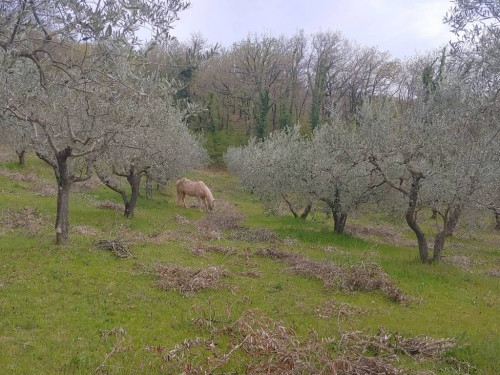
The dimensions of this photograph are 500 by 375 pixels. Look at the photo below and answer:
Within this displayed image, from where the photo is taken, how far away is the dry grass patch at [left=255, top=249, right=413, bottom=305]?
40.9ft

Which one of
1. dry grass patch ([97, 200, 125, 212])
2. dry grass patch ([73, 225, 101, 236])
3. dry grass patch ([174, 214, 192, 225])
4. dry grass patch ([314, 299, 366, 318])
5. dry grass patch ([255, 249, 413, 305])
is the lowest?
dry grass patch ([174, 214, 192, 225])

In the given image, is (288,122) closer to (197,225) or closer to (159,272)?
(197,225)

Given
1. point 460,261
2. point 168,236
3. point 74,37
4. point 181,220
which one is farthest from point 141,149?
point 460,261

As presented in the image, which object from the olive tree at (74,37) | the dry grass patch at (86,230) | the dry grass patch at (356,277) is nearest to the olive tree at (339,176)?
the dry grass patch at (356,277)

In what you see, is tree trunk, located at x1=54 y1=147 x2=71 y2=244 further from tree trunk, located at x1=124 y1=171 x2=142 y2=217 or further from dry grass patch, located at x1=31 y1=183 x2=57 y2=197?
dry grass patch, located at x1=31 y1=183 x2=57 y2=197

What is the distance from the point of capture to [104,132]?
12109mm

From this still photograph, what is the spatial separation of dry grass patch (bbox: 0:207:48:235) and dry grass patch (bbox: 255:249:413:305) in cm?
1072

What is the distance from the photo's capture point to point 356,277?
12977 mm

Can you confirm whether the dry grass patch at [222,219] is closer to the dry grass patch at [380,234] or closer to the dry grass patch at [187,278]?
the dry grass patch at [380,234]

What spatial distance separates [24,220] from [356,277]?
14.1m

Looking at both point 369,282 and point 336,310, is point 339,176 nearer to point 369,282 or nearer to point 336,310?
point 369,282

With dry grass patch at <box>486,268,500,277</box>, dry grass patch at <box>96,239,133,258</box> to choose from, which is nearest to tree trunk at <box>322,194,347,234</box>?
dry grass patch at <box>486,268,500,277</box>

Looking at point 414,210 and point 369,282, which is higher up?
point 414,210

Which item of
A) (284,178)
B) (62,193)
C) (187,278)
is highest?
(284,178)
